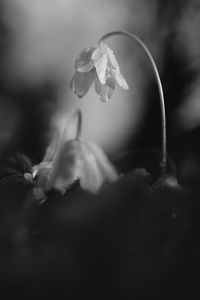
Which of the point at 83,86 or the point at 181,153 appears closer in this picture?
the point at 83,86

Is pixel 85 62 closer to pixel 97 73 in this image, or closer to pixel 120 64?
pixel 97 73

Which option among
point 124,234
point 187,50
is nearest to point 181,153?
point 187,50

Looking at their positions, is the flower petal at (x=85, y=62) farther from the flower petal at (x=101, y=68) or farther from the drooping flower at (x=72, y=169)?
the drooping flower at (x=72, y=169)

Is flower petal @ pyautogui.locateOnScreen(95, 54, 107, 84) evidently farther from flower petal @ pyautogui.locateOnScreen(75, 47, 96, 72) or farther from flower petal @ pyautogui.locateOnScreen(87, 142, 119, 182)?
flower petal @ pyautogui.locateOnScreen(87, 142, 119, 182)

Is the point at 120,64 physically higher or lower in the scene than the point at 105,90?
higher

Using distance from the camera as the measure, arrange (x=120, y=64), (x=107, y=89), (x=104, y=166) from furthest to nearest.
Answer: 1. (x=120, y=64)
2. (x=107, y=89)
3. (x=104, y=166)

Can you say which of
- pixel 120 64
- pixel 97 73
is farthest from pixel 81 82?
pixel 120 64

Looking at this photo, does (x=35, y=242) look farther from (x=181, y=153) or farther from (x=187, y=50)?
(x=187, y=50)

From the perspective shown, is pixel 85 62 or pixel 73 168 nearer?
pixel 73 168
